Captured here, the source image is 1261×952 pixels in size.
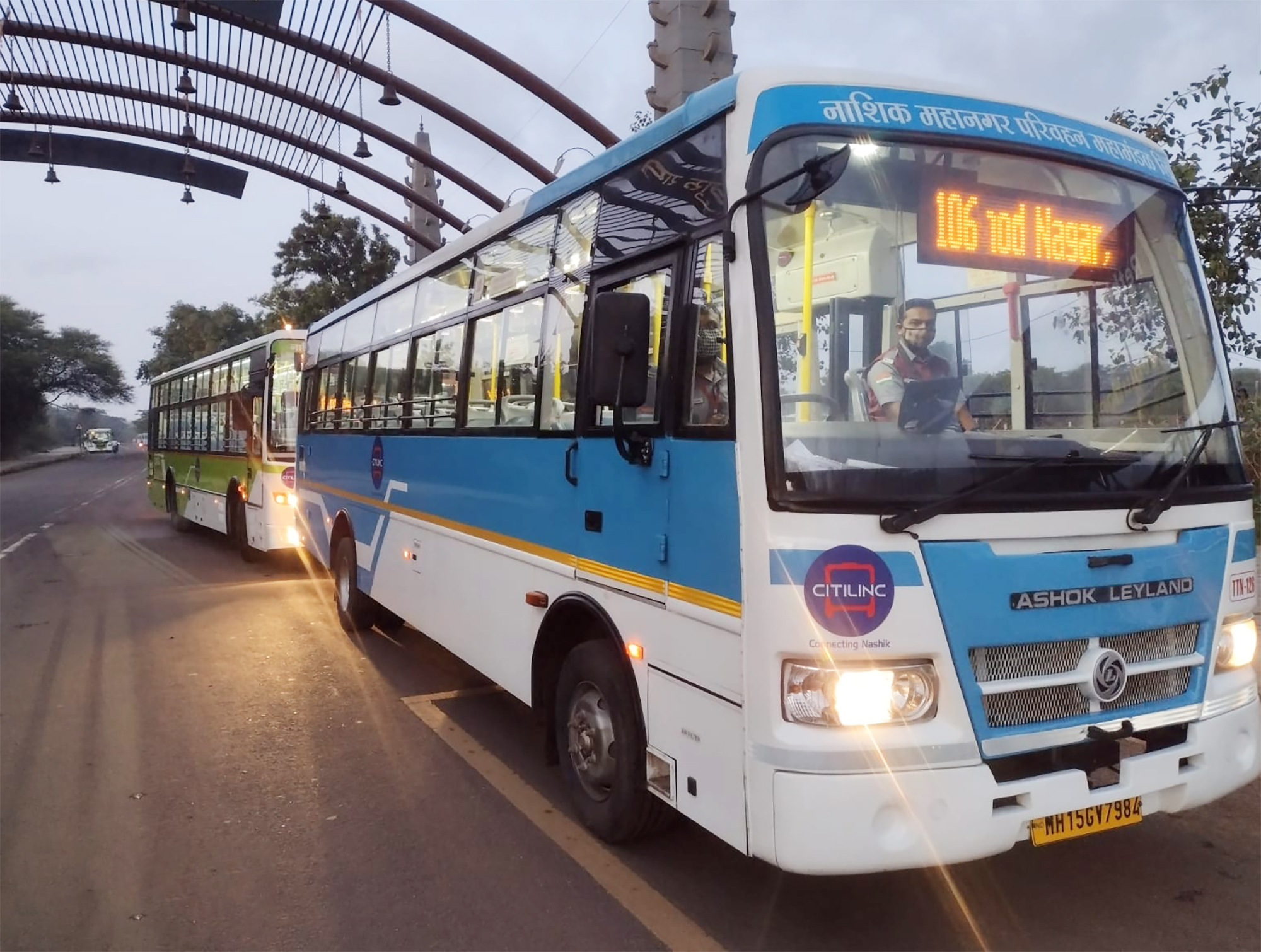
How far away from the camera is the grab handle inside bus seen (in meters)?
3.70

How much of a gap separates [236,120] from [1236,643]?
23.2 m

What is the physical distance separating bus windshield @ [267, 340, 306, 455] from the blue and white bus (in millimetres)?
9487

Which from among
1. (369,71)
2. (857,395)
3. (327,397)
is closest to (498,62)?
(369,71)

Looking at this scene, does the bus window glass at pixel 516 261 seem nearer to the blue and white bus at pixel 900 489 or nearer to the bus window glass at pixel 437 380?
the bus window glass at pixel 437 380

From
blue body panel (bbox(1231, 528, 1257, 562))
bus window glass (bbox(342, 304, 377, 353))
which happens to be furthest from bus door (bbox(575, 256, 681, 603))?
bus window glass (bbox(342, 304, 377, 353))

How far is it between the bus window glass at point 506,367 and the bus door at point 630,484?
2.41 ft

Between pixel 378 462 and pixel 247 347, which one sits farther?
pixel 247 347

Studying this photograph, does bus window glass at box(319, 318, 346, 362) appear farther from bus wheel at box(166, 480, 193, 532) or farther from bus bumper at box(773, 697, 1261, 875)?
bus wheel at box(166, 480, 193, 532)

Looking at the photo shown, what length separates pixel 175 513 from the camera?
19516 mm

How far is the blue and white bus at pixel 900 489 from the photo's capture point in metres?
3.24

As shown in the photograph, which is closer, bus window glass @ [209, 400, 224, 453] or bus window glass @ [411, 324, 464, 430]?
bus window glass @ [411, 324, 464, 430]

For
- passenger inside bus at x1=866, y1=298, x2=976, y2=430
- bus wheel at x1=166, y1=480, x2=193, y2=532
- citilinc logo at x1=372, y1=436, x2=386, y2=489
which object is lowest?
bus wheel at x1=166, y1=480, x2=193, y2=532

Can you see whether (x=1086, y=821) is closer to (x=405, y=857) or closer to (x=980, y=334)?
(x=980, y=334)

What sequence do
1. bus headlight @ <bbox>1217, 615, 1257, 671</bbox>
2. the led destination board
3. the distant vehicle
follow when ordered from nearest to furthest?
the led destination board < bus headlight @ <bbox>1217, 615, 1257, 671</bbox> < the distant vehicle
